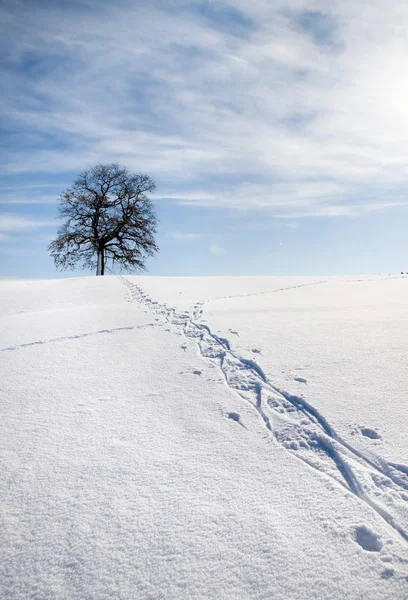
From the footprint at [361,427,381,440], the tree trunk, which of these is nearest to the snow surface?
the footprint at [361,427,381,440]

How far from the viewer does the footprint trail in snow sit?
2.05 m

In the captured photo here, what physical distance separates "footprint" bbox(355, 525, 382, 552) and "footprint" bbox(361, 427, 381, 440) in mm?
836

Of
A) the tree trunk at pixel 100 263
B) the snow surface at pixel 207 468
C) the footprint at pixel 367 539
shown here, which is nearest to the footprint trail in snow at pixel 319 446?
the snow surface at pixel 207 468

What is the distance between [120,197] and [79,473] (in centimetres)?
2241

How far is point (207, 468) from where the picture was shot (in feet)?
7.64

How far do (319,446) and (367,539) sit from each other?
780 mm

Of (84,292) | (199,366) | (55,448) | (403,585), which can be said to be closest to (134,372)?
(199,366)

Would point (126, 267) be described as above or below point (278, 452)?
above

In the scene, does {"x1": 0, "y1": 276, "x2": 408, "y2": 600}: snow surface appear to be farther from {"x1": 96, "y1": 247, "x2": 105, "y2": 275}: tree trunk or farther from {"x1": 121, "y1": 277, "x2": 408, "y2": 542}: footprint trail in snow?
{"x1": 96, "y1": 247, "x2": 105, "y2": 275}: tree trunk

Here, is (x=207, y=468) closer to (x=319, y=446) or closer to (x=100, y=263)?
(x=319, y=446)

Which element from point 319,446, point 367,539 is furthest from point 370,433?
point 367,539

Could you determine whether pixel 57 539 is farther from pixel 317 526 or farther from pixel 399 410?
pixel 399 410

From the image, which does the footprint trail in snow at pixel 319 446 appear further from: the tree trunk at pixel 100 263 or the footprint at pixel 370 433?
the tree trunk at pixel 100 263

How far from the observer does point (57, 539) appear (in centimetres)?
181
